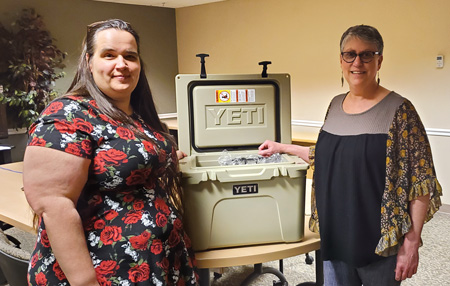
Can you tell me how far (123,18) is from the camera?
548 cm

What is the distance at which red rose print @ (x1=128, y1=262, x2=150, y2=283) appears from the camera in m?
1.10

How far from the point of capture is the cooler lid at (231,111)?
164cm

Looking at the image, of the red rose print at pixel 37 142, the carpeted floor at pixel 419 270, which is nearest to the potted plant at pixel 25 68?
the carpeted floor at pixel 419 270

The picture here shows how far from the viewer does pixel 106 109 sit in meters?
1.10

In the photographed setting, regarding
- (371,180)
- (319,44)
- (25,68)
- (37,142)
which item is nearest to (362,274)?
(371,180)

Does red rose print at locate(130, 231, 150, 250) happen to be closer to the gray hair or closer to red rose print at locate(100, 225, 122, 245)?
red rose print at locate(100, 225, 122, 245)

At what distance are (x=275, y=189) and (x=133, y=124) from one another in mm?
488

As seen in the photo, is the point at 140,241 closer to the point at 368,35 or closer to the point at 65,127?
the point at 65,127

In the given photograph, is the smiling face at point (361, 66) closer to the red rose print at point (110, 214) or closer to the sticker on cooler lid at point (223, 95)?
the sticker on cooler lid at point (223, 95)

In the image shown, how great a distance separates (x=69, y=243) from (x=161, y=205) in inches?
10.3

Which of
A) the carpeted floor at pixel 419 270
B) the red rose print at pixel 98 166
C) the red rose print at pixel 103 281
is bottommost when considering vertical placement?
the carpeted floor at pixel 419 270

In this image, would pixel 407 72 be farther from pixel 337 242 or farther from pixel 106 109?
pixel 106 109

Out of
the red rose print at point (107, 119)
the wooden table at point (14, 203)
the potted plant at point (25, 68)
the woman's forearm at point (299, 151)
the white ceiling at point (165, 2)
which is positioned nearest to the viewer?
the red rose print at point (107, 119)

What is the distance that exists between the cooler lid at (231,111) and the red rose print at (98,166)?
2.05 feet
